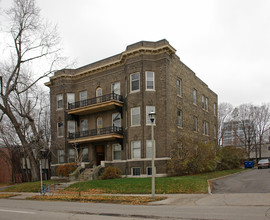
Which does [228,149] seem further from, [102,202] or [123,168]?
[102,202]

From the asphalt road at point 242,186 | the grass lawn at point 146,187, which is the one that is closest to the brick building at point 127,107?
the grass lawn at point 146,187

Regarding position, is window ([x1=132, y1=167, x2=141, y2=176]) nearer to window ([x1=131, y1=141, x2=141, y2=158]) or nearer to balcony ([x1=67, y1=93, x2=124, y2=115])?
window ([x1=131, y1=141, x2=141, y2=158])

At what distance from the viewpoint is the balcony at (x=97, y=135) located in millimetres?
27514

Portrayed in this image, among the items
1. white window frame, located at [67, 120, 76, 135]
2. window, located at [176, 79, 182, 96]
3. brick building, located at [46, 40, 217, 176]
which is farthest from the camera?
white window frame, located at [67, 120, 76, 135]

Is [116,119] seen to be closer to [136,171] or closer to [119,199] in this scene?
[136,171]

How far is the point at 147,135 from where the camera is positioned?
→ 85.6 ft

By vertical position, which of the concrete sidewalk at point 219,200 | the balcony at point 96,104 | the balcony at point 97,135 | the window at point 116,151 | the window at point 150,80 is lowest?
the concrete sidewalk at point 219,200

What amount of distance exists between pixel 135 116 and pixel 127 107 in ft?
4.15

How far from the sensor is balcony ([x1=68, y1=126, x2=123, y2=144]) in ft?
90.3

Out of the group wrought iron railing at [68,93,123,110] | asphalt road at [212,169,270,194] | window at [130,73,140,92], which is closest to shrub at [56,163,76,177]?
wrought iron railing at [68,93,123,110]

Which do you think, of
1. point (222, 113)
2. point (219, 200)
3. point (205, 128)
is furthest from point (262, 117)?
point (219, 200)

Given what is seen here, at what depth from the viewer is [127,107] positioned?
27609 mm

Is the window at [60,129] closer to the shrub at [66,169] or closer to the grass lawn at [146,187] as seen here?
the shrub at [66,169]

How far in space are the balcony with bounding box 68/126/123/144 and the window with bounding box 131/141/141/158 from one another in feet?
5.70
